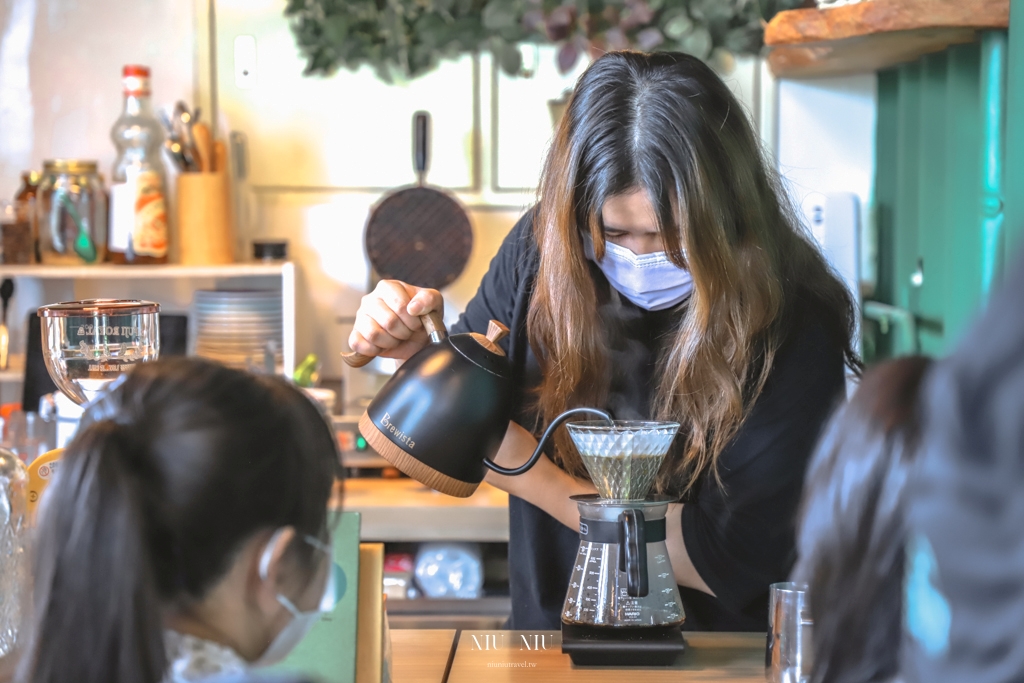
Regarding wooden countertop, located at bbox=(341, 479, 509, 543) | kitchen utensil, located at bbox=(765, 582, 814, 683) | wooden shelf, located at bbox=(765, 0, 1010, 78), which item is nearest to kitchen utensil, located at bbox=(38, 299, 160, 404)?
kitchen utensil, located at bbox=(765, 582, 814, 683)

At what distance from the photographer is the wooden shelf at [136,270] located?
227cm

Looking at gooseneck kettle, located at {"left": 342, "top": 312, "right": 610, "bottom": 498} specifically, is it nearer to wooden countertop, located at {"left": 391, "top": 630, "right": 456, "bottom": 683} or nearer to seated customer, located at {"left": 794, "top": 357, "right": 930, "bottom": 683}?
wooden countertop, located at {"left": 391, "top": 630, "right": 456, "bottom": 683}

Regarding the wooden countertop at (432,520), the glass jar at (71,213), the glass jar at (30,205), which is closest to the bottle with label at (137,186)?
the glass jar at (71,213)

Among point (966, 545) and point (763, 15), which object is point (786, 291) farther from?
point (763, 15)

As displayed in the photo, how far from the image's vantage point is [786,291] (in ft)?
4.19

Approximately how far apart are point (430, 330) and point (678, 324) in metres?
0.34

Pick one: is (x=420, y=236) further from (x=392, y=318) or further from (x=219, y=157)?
(x=392, y=318)

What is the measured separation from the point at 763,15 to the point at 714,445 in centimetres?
137

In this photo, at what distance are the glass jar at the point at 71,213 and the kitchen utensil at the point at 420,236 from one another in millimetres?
627

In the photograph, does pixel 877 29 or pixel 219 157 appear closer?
pixel 877 29

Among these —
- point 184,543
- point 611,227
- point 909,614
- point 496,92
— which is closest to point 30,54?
point 496,92

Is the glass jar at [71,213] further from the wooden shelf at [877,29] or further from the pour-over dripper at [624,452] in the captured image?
the pour-over dripper at [624,452]

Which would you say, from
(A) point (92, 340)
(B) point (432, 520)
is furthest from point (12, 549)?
(B) point (432, 520)

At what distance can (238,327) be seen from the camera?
2.32 metres
